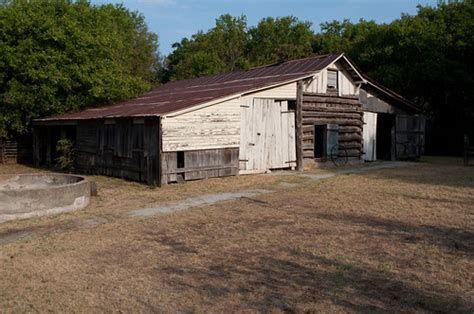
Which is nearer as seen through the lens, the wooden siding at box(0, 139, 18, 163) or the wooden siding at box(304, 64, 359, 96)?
the wooden siding at box(304, 64, 359, 96)

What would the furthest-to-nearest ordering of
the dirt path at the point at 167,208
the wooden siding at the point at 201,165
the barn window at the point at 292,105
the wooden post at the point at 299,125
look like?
1. the barn window at the point at 292,105
2. the wooden post at the point at 299,125
3. the wooden siding at the point at 201,165
4. the dirt path at the point at 167,208

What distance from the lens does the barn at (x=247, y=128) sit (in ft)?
51.8

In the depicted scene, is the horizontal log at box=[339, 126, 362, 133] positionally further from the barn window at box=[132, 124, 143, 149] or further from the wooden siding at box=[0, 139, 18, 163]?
the wooden siding at box=[0, 139, 18, 163]

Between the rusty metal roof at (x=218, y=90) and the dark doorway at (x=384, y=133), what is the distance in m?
6.41

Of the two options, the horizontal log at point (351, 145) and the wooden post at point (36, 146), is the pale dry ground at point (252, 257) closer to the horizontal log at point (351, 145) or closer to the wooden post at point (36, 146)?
the horizontal log at point (351, 145)

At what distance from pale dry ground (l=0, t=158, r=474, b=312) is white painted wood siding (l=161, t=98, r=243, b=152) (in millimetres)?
3364

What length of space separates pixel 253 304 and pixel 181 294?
34.7 inches

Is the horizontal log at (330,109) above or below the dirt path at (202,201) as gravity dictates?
above

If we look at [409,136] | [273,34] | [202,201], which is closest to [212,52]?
[273,34]

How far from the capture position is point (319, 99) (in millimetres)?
20375

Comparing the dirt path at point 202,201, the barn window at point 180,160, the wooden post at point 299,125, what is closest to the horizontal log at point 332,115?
the wooden post at point 299,125

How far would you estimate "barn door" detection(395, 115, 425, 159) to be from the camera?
79.9ft

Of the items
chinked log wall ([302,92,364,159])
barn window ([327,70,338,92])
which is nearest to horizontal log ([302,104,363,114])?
chinked log wall ([302,92,364,159])

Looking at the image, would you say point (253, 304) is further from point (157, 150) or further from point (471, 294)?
point (157, 150)
